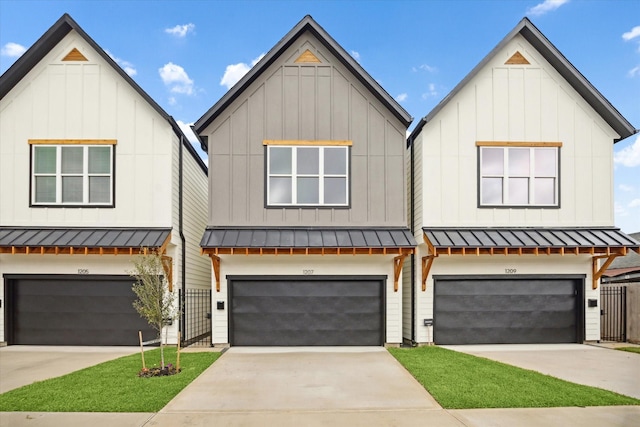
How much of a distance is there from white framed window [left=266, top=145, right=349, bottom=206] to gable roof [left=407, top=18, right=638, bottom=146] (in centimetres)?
263

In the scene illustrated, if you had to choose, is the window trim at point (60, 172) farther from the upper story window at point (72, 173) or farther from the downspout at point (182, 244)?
the downspout at point (182, 244)

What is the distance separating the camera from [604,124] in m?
13.6

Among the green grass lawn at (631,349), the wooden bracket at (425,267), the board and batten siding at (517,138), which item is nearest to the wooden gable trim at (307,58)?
the board and batten siding at (517,138)

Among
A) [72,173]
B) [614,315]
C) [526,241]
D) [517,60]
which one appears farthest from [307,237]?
[614,315]

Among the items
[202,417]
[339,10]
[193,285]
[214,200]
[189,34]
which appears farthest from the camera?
[189,34]

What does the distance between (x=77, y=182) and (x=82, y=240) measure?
6.13 ft

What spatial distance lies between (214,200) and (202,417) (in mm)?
7056

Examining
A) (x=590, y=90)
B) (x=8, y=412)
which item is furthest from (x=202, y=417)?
(x=590, y=90)

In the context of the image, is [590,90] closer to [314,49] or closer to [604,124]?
[604,124]

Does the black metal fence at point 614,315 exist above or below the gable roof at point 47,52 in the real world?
below

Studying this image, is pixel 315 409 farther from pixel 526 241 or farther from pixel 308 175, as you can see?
pixel 526 241

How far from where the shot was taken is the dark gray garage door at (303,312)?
42.4ft

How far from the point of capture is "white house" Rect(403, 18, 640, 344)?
13109 mm

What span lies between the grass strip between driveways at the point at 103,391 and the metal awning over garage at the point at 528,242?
6636 mm
